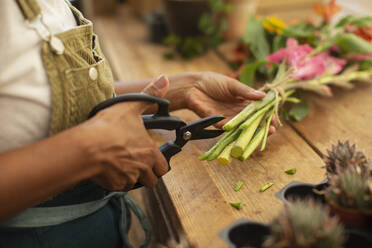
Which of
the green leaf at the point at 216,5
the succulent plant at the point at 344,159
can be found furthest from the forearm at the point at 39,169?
the green leaf at the point at 216,5

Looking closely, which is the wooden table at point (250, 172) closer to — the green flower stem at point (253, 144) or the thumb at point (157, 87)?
the green flower stem at point (253, 144)

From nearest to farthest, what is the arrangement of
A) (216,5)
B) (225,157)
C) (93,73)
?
(93,73)
(225,157)
(216,5)

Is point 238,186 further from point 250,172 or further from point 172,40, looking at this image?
point 172,40

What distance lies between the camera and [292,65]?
3.85 feet

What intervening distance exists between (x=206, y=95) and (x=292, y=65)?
→ 0.95ft

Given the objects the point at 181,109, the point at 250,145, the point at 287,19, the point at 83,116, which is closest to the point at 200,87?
the point at 181,109

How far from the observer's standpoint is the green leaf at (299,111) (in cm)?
113

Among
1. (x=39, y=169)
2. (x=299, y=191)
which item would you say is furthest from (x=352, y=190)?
(x=39, y=169)

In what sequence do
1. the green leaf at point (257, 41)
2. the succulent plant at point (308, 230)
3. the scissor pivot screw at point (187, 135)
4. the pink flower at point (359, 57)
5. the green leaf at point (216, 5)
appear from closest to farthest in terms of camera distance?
the succulent plant at point (308, 230) < the scissor pivot screw at point (187, 135) < the pink flower at point (359, 57) < the green leaf at point (257, 41) < the green leaf at point (216, 5)

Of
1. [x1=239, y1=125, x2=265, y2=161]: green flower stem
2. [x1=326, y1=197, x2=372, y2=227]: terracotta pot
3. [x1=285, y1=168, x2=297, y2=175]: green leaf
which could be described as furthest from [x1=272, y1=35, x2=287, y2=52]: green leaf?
[x1=326, y1=197, x2=372, y2=227]: terracotta pot

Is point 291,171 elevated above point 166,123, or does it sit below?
below

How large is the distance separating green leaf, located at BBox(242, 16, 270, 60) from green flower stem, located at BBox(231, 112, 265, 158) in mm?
476

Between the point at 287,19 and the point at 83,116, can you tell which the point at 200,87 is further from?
the point at 287,19

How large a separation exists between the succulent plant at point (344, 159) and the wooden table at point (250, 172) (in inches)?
5.1
